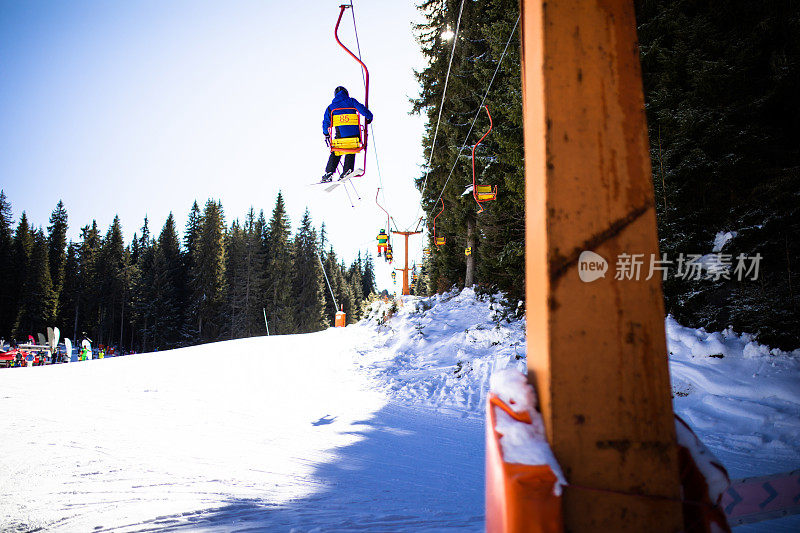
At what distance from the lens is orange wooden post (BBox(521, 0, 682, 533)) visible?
1.08 meters

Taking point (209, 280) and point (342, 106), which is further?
point (209, 280)

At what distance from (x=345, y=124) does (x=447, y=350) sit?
20.4 ft

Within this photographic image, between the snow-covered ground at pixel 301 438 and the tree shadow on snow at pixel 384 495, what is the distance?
0.02 metres

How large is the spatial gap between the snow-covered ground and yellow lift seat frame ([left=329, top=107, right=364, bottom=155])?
4.91m

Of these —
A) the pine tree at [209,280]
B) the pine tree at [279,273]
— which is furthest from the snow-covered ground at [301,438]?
the pine tree at [209,280]

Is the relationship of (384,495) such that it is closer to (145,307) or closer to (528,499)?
(528,499)

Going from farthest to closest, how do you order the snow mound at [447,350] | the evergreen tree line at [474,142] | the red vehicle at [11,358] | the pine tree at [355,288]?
the pine tree at [355,288] < the red vehicle at [11,358] < the evergreen tree line at [474,142] < the snow mound at [447,350]

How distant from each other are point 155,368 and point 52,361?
24.2m

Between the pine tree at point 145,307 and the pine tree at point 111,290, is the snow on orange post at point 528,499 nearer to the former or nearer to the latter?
the pine tree at point 145,307

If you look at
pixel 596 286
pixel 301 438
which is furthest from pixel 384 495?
pixel 596 286

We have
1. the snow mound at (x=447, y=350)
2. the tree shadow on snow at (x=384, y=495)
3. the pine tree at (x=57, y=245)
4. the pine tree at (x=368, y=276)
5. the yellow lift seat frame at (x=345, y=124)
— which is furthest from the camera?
the pine tree at (x=368, y=276)

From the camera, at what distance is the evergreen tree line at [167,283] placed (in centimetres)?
4681

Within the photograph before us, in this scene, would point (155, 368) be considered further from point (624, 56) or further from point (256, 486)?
point (624, 56)

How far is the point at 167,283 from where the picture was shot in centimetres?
5034
